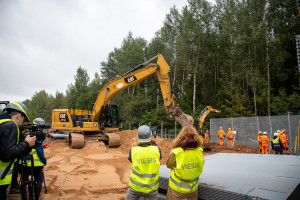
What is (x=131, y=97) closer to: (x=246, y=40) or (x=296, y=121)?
(x=246, y=40)

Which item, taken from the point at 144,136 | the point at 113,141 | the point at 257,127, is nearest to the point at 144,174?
the point at 144,136

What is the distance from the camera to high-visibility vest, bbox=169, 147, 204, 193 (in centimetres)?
273

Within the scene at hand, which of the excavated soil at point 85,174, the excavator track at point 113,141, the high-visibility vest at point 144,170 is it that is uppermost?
the high-visibility vest at point 144,170

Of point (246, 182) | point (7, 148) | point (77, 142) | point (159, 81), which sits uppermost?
point (159, 81)

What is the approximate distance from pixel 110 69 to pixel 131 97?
12.8 meters

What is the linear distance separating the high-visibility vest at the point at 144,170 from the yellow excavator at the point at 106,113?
793 cm

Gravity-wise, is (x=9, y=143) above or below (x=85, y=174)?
above

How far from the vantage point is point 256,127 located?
15.5 metres

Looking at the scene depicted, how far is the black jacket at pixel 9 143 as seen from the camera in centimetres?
252

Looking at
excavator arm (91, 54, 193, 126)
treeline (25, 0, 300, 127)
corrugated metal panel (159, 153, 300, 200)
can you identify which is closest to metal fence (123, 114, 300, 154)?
treeline (25, 0, 300, 127)

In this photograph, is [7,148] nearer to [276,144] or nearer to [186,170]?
[186,170]

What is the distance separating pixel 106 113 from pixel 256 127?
1092 cm

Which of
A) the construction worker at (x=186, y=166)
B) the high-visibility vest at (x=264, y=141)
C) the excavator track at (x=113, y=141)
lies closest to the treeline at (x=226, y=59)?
the excavator track at (x=113, y=141)

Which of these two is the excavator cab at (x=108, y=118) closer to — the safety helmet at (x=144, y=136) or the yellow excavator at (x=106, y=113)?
the yellow excavator at (x=106, y=113)
